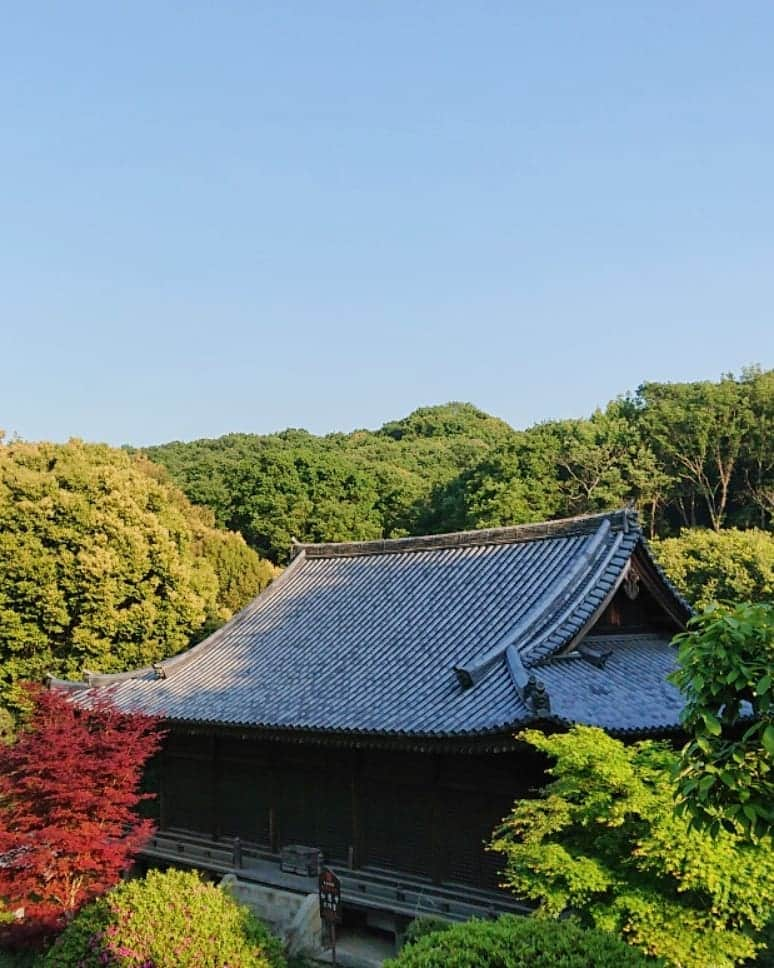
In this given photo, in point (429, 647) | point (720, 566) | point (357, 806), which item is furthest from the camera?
point (720, 566)

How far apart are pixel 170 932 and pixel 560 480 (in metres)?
46.7

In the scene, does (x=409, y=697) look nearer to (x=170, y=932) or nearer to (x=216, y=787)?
(x=216, y=787)

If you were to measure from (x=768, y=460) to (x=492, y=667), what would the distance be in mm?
39493

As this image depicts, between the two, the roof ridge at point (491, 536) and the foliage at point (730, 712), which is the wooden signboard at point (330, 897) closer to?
the roof ridge at point (491, 536)

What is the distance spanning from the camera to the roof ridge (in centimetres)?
1872

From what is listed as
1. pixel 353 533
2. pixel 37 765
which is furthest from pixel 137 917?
pixel 353 533

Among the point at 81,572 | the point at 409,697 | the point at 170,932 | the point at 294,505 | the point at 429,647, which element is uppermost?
the point at 294,505

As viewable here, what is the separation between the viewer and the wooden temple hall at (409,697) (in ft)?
48.0

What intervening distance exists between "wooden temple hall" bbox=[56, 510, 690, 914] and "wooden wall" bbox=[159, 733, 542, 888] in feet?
0.11

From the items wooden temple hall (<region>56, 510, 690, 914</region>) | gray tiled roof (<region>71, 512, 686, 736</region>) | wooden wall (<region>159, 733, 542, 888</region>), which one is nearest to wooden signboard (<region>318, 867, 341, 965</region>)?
wooden temple hall (<region>56, 510, 690, 914</region>)

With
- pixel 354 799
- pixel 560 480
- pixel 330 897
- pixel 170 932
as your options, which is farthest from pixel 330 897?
pixel 560 480

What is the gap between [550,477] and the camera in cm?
5466

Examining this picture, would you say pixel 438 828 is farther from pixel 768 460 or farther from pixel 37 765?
pixel 768 460

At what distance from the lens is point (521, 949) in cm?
745
